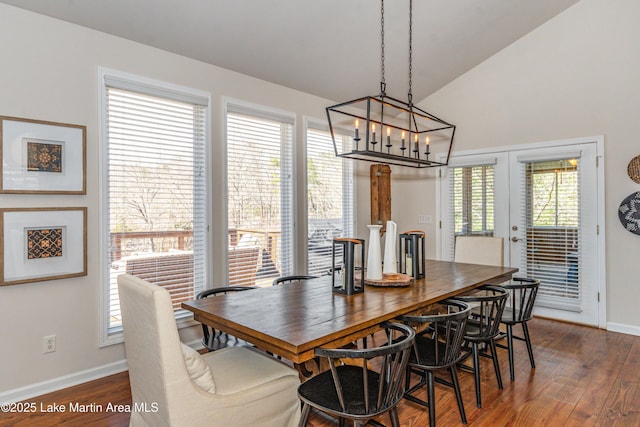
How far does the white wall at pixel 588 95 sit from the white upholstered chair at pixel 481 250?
1298mm

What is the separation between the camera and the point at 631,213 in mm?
3879

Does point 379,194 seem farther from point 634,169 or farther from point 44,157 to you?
point 44,157

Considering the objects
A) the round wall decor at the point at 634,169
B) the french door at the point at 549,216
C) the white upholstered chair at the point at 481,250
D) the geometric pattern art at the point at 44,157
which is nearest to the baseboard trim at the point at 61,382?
the geometric pattern art at the point at 44,157

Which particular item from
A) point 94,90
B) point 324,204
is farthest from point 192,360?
point 324,204

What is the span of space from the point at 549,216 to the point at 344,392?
3.78 meters

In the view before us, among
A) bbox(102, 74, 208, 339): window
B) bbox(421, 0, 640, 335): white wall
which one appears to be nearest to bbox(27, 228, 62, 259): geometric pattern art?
bbox(102, 74, 208, 339): window

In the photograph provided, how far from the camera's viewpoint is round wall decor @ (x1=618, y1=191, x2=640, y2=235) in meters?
3.84

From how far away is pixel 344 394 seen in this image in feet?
5.78

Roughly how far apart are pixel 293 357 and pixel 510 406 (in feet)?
5.66

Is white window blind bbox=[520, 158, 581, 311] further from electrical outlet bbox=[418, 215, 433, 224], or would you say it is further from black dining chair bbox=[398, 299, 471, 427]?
black dining chair bbox=[398, 299, 471, 427]

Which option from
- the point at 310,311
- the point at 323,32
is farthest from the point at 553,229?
the point at 310,311

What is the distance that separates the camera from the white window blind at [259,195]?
12.5ft

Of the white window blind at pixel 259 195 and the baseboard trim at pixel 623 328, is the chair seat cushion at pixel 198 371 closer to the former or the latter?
the white window blind at pixel 259 195

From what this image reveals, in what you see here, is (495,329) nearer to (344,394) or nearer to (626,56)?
(344,394)
